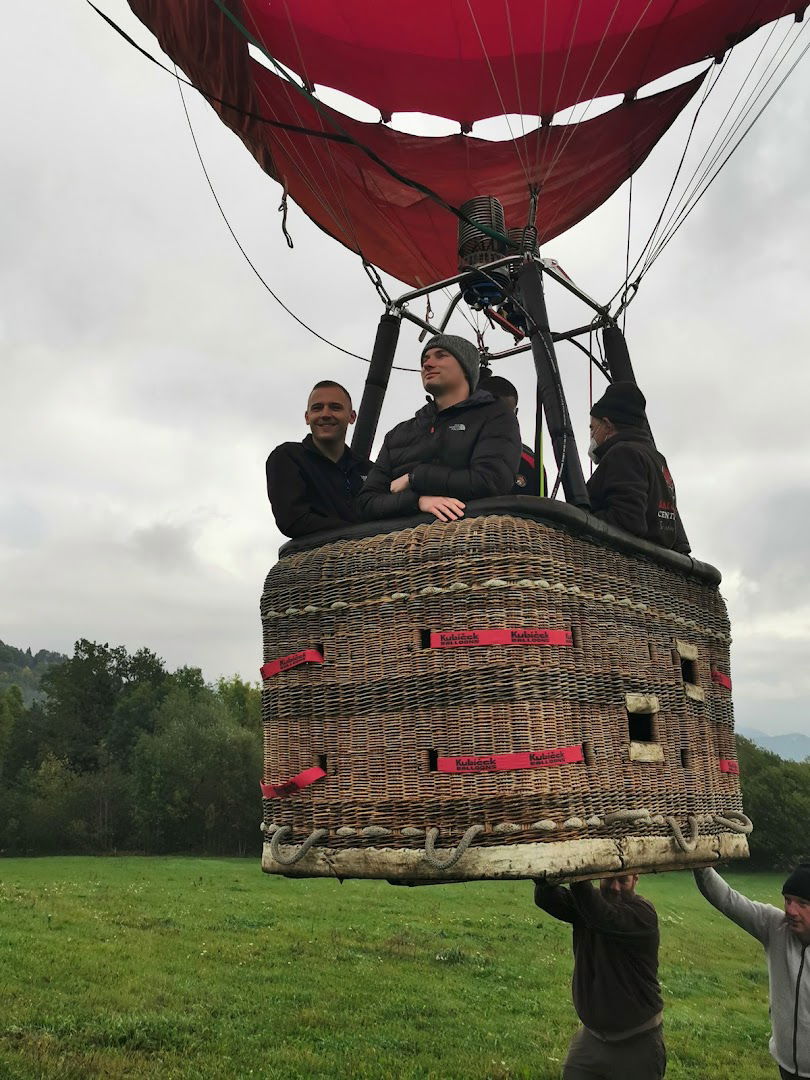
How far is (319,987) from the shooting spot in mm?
11375

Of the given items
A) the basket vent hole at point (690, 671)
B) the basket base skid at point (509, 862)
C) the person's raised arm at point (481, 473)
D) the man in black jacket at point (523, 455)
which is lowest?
the basket base skid at point (509, 862)

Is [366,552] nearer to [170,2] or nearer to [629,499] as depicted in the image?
[629,499]

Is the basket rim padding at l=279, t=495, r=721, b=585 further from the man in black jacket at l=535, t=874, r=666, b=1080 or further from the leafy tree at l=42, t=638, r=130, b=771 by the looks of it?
the leafy tree at l=42, t=638, r=130, b=771

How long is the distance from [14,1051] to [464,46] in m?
8.49

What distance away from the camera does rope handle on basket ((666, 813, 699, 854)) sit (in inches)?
138

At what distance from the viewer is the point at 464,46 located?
23.5 feet

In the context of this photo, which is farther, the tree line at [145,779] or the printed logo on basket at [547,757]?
the tree line at [145,779]

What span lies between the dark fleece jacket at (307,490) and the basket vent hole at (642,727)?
4.42 ft

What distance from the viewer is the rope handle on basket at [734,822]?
393 centimetres

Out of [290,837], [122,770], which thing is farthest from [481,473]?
[122,770]

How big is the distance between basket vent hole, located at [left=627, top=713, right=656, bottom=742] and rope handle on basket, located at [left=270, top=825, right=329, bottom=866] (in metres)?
1.24

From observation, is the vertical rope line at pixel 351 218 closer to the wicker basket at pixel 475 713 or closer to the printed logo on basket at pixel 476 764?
the wicker basket at pixel 475 713

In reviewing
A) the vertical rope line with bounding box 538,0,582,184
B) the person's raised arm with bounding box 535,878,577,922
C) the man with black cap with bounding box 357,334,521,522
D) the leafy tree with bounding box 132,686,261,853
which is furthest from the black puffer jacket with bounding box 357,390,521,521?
the leafy tree with bounding box 132,686,261,853

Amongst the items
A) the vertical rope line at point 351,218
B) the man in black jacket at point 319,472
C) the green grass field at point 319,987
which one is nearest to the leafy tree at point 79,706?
the green grass field at point 319,987
